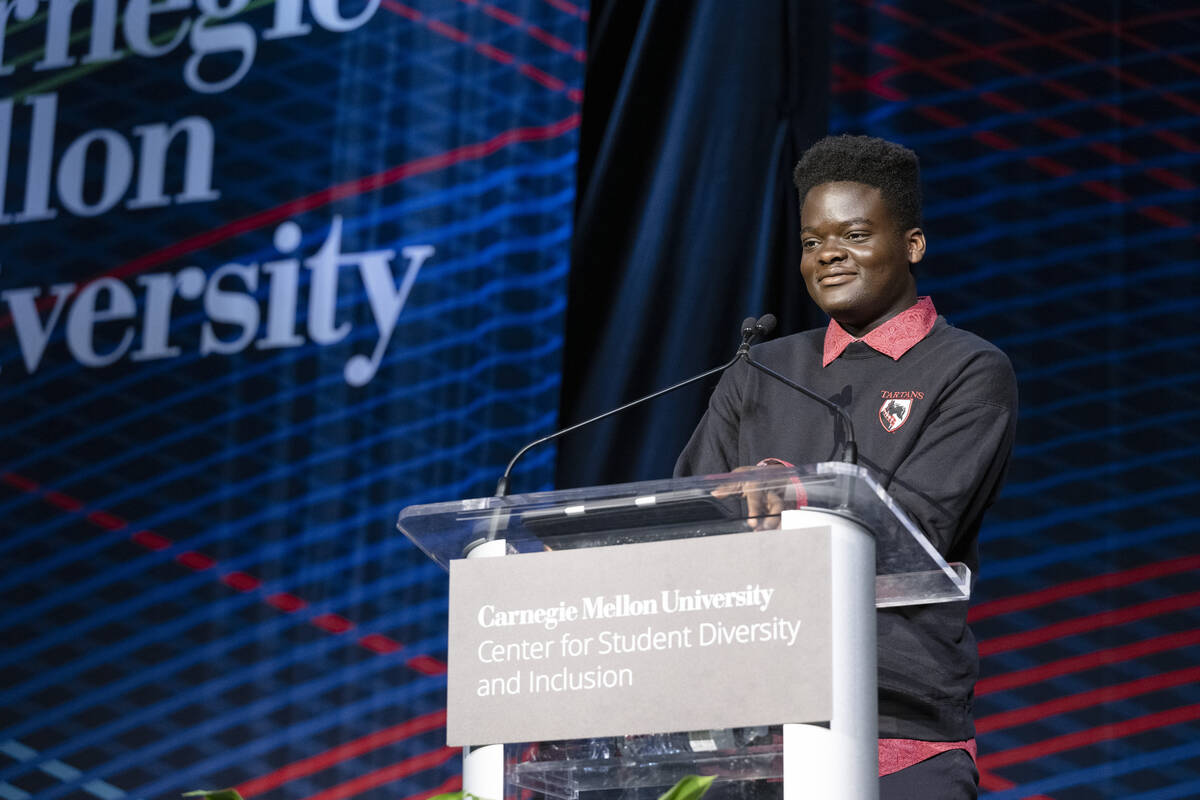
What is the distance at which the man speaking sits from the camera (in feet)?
5.81

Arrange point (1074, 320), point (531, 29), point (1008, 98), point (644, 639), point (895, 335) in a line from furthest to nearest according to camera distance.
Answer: point (531, 29), point (1008, 98), point (1074, 320), point (895, 335), point (644, 639)

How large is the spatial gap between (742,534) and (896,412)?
649 mm

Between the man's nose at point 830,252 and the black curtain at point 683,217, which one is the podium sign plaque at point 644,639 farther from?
the black curtain at point 683,217

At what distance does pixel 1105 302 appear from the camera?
3.28 metres

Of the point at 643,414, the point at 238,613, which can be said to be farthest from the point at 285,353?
the point at 643,414

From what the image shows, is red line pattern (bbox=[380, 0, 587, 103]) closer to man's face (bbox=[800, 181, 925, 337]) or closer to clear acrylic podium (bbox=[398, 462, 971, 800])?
man's face (bbox=[800, 181, 925, 337])

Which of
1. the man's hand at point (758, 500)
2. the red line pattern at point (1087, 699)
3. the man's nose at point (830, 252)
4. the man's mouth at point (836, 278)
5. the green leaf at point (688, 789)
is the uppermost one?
the man's nose at point (830, 252)

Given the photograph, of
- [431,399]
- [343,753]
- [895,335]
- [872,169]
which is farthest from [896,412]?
[343,753]

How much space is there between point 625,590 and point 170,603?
2465 mm

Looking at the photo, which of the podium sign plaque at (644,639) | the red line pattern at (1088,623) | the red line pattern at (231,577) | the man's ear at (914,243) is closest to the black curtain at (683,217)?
the red line pattern at (231,577)

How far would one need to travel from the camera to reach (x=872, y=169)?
86.0 inches

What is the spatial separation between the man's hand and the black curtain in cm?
202

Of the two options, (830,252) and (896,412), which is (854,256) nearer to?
(830,252)

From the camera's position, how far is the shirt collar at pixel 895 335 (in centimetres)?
211
